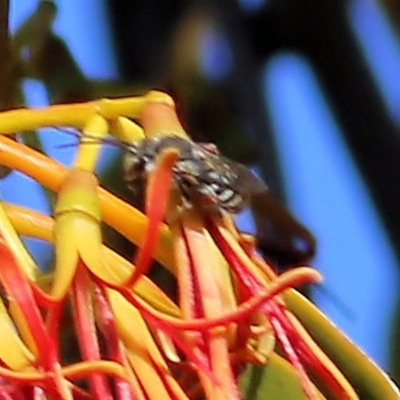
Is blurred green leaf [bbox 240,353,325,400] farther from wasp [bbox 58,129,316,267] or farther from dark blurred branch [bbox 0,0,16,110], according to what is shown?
dark blurred branch [bbox 0,0,16,110]

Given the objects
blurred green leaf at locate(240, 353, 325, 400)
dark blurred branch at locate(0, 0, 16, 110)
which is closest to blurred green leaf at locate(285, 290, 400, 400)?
blurred green leaf at locate(240, 353, 325, 400)

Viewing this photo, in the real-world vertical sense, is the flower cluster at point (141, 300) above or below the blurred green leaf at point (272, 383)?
above

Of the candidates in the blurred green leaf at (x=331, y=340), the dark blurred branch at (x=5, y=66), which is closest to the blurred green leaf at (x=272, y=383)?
the blurred green leaf at (x=331, y=340)

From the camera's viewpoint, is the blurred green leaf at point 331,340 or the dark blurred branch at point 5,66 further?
the dark blurred branch at point 5,66

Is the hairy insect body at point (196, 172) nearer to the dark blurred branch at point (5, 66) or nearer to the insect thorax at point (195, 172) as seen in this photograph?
the insect thorax at point (195, 172)

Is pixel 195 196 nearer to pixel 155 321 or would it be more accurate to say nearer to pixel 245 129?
pixel 155 321

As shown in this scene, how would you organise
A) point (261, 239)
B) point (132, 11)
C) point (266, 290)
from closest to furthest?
point (266, 290), point (261, 239), point (132, 11)

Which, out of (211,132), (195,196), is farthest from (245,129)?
(195,196)
